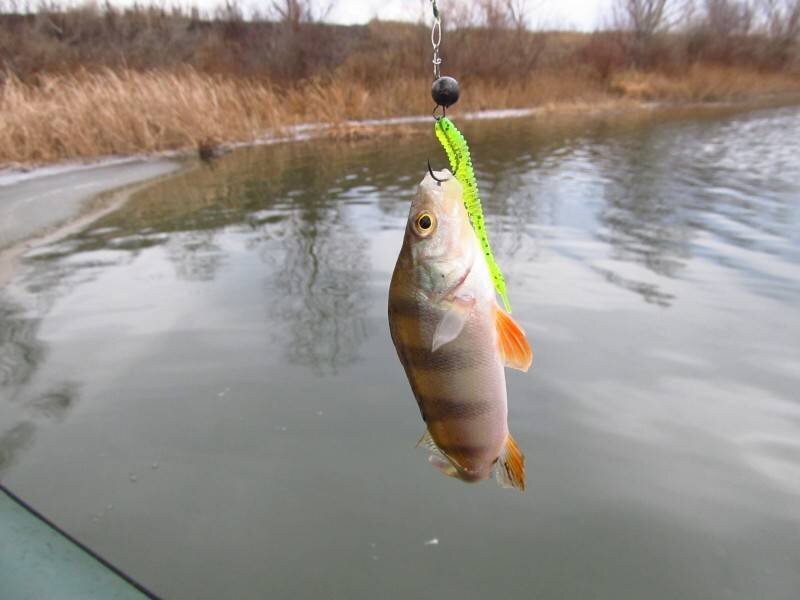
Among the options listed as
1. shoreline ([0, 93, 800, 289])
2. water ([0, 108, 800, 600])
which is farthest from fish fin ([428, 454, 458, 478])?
shoreline ([0, 93, 800, 289])

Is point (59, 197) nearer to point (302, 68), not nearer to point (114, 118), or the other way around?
point (114, 118)

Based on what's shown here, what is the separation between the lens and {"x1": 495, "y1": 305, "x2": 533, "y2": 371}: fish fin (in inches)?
50.6

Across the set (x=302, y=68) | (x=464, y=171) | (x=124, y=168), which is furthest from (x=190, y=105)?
(x=464, y=171)

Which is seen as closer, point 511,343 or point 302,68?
point 511,343

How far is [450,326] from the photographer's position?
1201mm

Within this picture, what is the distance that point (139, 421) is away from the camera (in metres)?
3.67

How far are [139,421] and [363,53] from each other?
2424 cm

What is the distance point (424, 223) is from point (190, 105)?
16.1 m

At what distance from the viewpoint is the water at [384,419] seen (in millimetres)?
2611

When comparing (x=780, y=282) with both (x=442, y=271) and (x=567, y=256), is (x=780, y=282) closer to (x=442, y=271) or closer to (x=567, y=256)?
(x=567, y=256)

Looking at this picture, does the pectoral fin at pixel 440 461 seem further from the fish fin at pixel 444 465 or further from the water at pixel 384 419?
the water at pixel 384 419

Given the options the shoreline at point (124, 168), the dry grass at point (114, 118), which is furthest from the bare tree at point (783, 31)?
the dry grass at point (114, 118)

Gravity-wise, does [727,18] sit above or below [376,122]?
above

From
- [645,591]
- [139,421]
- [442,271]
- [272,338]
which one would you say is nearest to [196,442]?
[139,421]
